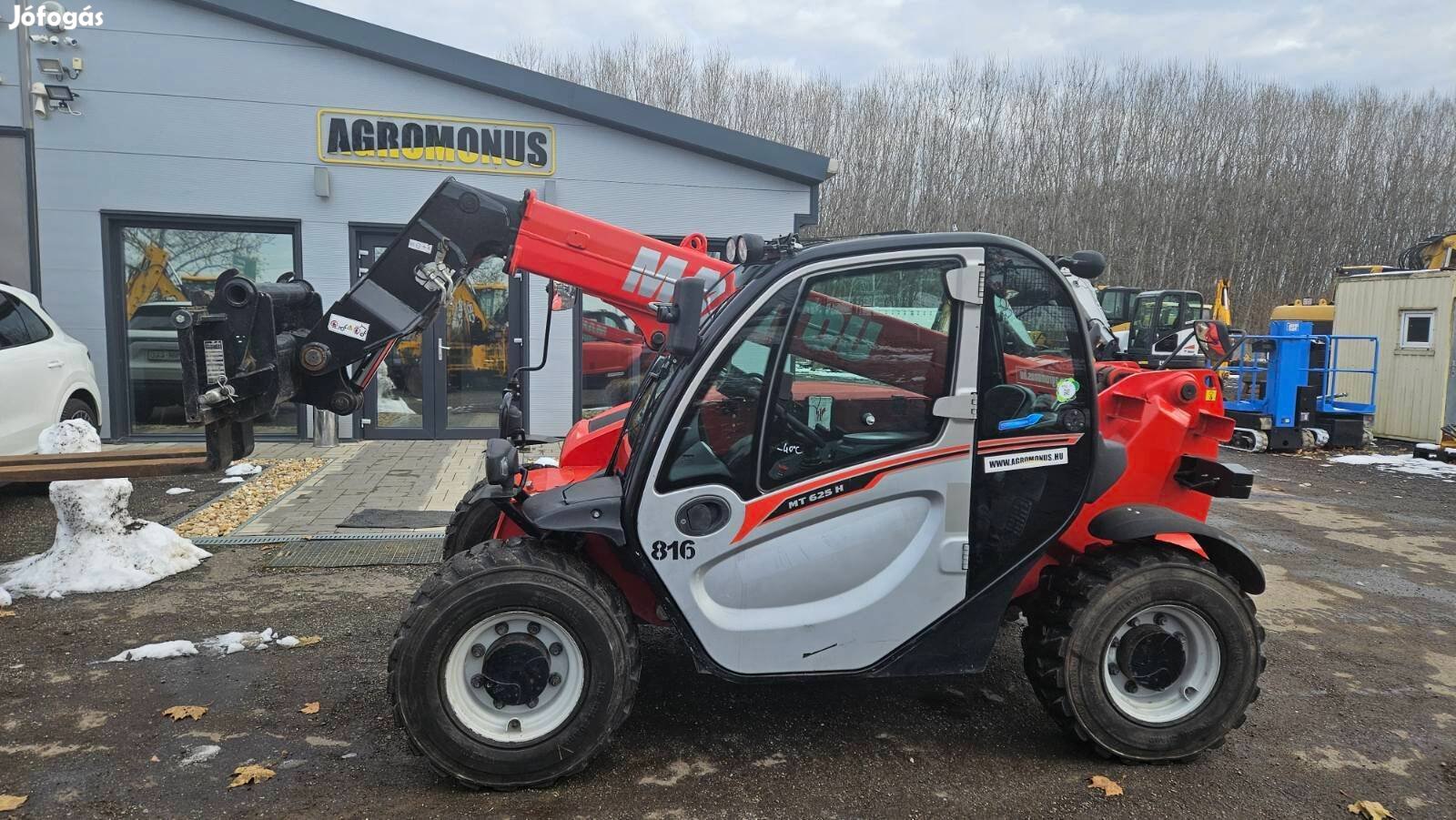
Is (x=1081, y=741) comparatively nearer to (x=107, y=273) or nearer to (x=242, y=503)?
(x=242, y=503)

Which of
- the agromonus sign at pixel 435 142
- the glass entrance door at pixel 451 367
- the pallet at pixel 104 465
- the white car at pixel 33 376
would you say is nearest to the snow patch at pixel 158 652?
the pallet at pixel 104 465

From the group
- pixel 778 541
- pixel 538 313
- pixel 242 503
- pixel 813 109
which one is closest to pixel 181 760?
pixel 778 541

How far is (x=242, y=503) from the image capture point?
8086 millimetres

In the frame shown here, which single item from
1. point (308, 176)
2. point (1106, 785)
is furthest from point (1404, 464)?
point (308, 176)

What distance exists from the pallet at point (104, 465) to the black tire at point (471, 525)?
1.21 m

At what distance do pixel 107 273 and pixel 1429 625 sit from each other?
1291cm

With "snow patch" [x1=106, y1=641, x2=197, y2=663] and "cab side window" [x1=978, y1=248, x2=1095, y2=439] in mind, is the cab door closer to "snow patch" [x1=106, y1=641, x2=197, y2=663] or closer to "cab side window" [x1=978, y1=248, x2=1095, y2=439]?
"cab side window" [x1=978, y1=248, x2=1095, y2=439]

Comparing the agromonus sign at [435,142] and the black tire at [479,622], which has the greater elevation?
the agromonus sign at [435,142]

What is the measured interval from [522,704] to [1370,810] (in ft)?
10.6

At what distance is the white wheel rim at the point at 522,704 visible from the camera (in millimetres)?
3449

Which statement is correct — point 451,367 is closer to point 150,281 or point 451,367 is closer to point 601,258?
point 150,281

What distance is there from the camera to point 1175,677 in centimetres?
384

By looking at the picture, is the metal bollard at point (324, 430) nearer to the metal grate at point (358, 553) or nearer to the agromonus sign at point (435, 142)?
the agromonus sign at point (435, 142)

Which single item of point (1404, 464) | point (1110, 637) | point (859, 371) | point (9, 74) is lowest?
point (1404, 464)
